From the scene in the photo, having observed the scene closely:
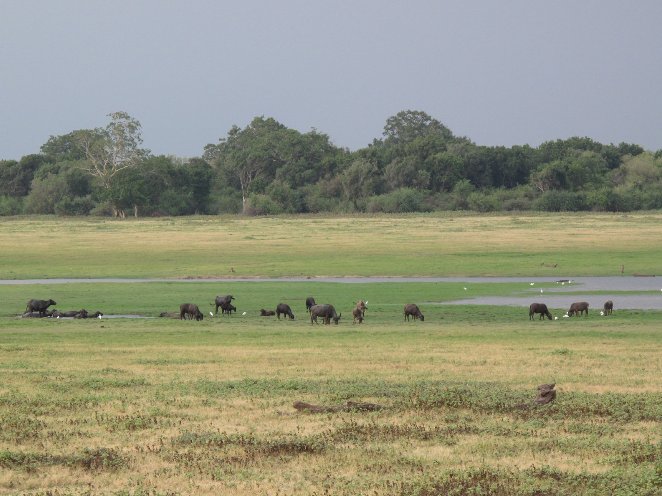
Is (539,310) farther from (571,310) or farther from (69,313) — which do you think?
(69,313)

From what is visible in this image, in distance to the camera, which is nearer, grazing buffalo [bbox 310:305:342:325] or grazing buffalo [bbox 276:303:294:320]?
grazing buffalo [bbox 310:305:342:325]

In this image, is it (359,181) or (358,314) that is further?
(359,181)

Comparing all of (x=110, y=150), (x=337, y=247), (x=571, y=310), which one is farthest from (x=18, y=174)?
(x=571, y=310)

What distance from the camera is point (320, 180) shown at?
134000mm

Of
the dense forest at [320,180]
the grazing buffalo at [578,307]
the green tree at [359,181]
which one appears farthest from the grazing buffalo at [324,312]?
the green tree at [359,181]

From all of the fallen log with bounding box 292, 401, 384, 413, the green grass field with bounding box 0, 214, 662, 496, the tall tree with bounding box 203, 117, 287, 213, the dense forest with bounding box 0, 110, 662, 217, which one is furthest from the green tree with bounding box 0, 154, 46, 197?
the fallen log with bounding box 292, 401, 384, 413

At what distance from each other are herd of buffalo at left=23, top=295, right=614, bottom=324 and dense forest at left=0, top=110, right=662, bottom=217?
84571 mm

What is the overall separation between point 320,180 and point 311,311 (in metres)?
103

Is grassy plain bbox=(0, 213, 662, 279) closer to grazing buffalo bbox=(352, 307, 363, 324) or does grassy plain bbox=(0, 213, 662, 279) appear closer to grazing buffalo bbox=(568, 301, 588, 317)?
grazing buffalo bbox=(568, 301, 588, 317)

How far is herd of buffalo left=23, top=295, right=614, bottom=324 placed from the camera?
31094 mm

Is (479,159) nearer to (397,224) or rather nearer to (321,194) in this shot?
(321,194)

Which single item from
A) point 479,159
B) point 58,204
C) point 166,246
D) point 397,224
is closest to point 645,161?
point 479,159

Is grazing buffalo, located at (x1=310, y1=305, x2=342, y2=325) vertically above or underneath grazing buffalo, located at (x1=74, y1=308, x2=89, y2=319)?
above

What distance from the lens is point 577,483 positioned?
33.5 ft
